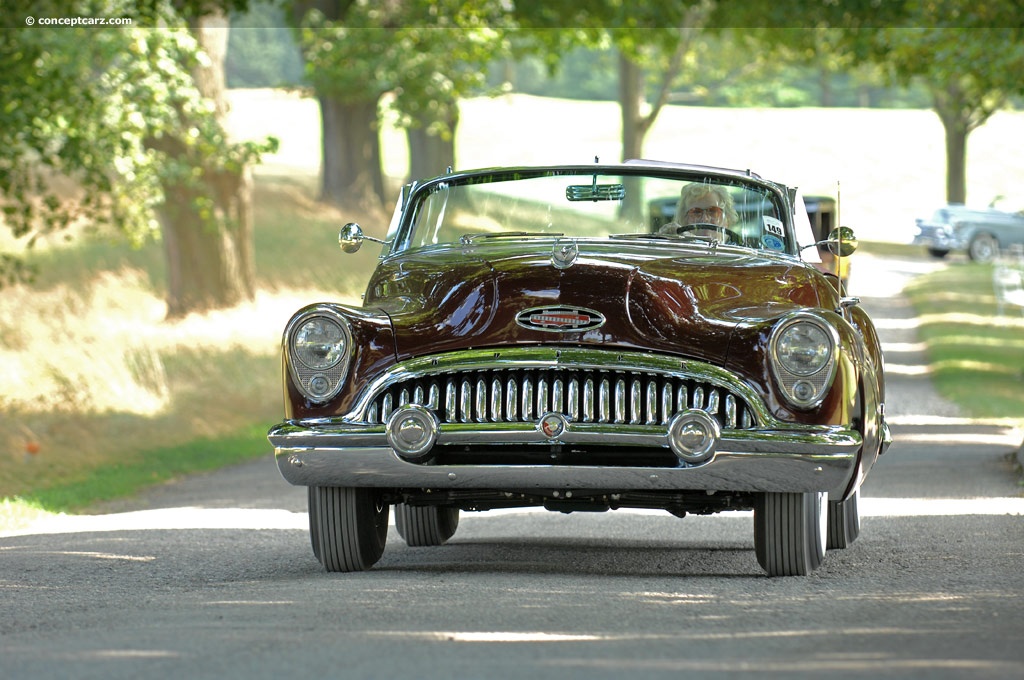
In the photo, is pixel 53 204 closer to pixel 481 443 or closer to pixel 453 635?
pixel 481 443

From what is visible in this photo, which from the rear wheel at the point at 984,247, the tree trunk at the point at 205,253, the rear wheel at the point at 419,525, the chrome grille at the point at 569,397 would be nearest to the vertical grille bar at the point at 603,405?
the chrome grille at the point at 569,397

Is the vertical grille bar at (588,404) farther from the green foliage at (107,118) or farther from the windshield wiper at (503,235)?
the green foliage at (107,118)

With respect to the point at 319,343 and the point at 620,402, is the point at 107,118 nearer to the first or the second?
the point at 319,343

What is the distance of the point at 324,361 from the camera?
6.86 m

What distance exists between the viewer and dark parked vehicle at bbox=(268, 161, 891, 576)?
648 centimetres

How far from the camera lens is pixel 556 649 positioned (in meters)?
5.16

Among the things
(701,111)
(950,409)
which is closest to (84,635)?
(950,409)

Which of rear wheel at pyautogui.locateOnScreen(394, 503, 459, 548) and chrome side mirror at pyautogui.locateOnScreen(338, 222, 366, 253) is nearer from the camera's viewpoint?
chrome side mirror at pyautogui.locateOnScreen(338, 222, 366, 253)

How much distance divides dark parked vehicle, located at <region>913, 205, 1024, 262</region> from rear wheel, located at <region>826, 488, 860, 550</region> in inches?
1385

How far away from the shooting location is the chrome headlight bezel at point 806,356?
652 cm

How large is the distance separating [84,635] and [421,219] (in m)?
3.38

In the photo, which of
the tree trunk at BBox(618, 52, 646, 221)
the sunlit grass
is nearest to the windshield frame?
the sunlit grass

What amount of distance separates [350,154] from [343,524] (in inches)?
1097

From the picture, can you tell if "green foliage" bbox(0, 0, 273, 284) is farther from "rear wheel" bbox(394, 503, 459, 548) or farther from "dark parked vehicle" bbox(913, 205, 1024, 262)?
"dark parked vehicle" bbox(913, 205, 1024, 262)
